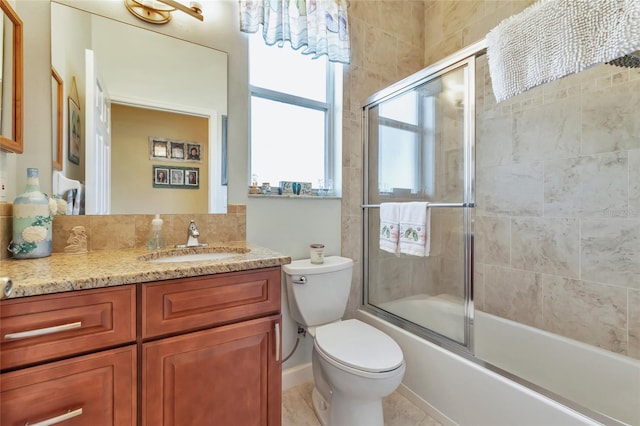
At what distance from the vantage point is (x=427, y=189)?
5.76 feet

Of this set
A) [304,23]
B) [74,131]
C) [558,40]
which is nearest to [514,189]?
[558,40]

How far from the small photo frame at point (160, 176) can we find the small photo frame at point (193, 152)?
0.13 meters

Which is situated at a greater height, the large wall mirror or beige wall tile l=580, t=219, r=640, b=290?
the large wall mirror

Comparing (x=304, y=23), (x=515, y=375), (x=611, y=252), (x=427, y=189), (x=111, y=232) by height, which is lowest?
(x=515, y=375)

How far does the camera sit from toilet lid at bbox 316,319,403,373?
3.92 feet

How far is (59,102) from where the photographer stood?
1.20 metres

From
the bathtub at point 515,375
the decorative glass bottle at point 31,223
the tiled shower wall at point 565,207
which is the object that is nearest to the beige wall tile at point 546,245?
the tiled shower wall at point 565,207

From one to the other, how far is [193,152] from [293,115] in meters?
0.73

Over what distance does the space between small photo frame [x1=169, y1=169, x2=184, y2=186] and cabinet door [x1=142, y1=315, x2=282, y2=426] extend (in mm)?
811

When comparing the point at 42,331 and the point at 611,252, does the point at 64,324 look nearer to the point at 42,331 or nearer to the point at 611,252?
the point at 42,331

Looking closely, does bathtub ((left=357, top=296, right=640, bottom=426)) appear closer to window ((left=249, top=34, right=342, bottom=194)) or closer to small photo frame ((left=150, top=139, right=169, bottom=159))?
window ((left=249, top=34, right=342, bottom=194))

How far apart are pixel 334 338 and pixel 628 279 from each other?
147 cm

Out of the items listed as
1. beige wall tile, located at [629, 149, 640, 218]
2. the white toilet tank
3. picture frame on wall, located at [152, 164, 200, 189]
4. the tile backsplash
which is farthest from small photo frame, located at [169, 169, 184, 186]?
beige wall tile, located at [629, 149, 640, 218]

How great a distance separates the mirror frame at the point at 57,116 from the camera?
119 centimetres
